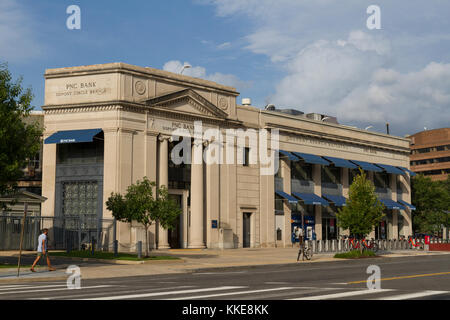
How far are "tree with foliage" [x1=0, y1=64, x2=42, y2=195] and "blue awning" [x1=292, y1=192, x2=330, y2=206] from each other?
30.7 metres

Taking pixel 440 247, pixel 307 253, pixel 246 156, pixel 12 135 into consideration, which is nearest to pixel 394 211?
pixel 440 247

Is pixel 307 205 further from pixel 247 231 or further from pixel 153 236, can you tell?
pixel 153 236

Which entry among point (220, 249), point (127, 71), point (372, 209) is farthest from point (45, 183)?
point (372, 209)

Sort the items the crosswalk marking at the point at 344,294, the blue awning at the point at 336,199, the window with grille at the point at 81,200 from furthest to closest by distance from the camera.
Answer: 1. the blue awning at the point at 336,199
2. the window with grille at the point at 81,200
3. the crosswalk marking at the point at 344,294

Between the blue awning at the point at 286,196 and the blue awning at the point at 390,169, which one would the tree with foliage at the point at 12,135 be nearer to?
the blue awning at the point at 286,196

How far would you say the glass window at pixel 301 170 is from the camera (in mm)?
56625

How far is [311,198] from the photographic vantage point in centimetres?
5622

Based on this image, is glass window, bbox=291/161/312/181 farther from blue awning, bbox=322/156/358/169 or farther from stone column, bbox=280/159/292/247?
blue awning, bbox=322/156/358/169

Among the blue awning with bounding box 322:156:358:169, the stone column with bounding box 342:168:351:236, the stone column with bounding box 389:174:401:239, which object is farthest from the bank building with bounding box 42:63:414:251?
the stone column with bounding box 389:174:401:239

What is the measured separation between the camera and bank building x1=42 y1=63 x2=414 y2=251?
1673 inches

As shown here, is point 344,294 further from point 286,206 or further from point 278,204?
point 286,206

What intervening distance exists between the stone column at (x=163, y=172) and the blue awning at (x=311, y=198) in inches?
601

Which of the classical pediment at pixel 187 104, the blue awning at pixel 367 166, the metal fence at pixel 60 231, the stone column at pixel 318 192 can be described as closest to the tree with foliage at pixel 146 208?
the metal fence at pixel 60 231

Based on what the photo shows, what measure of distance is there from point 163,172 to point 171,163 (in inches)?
83.4
